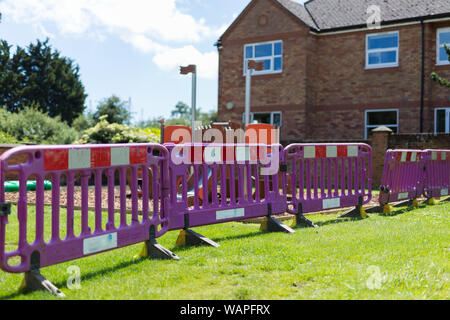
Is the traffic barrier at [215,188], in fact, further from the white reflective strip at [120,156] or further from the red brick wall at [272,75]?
the red brick wall at [272,75]

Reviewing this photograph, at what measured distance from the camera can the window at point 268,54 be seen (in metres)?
25.0

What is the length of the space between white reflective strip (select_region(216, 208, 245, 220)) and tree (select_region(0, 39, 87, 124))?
149 ft

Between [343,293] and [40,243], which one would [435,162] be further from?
[40,243]

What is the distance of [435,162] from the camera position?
39.9 ft

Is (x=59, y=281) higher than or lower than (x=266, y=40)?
lower

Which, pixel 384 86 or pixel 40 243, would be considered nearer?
pixel 40 243

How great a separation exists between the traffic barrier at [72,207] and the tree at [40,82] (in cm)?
4634

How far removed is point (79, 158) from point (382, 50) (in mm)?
20491

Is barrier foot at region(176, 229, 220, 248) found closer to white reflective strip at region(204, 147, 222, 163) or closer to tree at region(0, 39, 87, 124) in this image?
white reflective strip at region(204, 147, 222, 163)

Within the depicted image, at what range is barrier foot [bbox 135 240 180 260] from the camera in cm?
561

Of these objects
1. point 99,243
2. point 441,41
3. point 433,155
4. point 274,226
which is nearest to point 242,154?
point 274,226

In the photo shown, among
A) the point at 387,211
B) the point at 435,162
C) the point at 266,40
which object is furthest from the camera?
the point at 266,40

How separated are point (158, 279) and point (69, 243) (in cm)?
92
